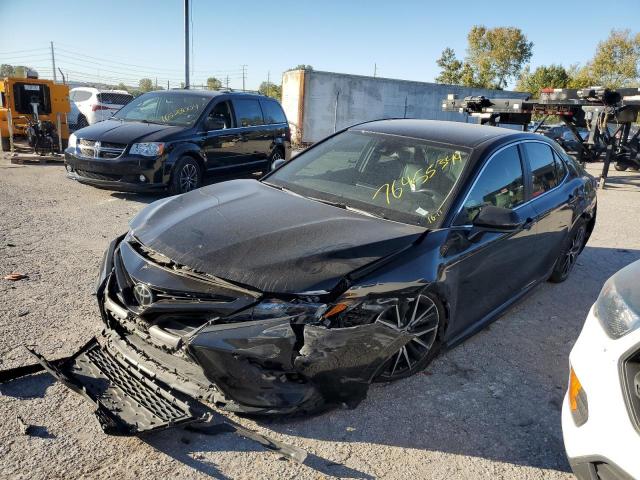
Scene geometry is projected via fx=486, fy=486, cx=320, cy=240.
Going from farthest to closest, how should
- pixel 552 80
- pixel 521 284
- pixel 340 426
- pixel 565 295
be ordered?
pixel 552 80 → pixel 565 295 → pixel 521 284 → pixel 340 426

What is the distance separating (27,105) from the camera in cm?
1176

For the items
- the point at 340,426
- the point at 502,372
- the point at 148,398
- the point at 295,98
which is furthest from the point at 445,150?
the point at 295,98

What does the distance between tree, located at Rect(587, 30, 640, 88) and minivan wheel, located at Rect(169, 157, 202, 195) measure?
130 ft

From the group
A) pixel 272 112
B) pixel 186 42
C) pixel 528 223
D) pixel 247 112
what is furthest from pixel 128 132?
pixel 186 42

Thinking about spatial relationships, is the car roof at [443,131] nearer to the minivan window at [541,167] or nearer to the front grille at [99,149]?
the minivan window at [541,167]

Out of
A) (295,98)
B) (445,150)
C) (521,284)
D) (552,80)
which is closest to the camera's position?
(445,150)

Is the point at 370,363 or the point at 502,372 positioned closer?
the point at 370,363

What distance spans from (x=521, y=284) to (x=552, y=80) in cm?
4195

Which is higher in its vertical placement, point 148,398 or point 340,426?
point 148,398

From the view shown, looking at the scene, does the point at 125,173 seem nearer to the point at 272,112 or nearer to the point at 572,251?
the point at 272,112

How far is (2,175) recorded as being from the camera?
891cm

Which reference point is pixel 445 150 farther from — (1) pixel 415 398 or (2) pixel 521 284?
(1) pixel 415 398

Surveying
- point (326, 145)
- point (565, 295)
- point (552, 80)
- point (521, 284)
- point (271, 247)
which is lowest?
point (565, 295)

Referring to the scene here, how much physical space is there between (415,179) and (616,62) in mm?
44139
